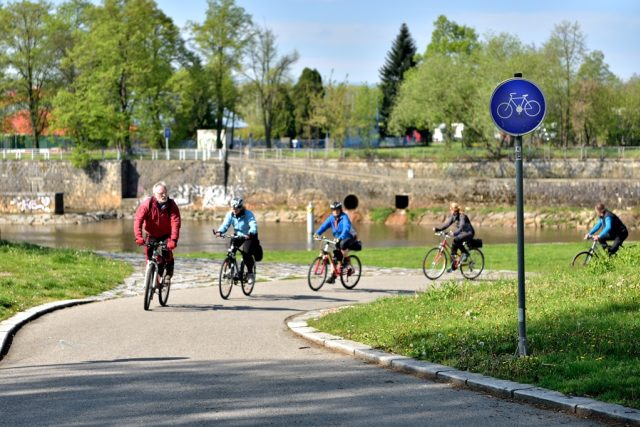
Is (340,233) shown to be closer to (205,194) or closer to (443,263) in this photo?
(443,263)

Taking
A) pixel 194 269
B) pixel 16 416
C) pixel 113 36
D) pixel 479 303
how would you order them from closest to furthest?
pixel 16 416 < pixel 479 303 < pixel 194 269 < pixel 113 36

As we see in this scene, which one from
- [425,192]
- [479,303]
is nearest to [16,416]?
[479,303]

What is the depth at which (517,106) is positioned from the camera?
9.91 metres

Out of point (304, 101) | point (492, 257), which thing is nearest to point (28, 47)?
point (304, 101)

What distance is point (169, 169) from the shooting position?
68625 millimetres

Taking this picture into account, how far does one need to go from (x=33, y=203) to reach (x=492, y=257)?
46.1m

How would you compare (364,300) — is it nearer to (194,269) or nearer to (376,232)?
(194,269)

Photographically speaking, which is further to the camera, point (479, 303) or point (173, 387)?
point (479, 303)

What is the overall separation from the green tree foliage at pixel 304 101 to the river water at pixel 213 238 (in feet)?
102

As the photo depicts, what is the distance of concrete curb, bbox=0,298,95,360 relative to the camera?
39.6 feet

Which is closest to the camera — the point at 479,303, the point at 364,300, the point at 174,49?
the point at 479,303

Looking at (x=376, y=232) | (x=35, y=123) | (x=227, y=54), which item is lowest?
(x=376, y=232)

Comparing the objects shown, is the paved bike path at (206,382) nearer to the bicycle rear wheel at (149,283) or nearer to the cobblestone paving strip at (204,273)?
the bicycle rear wheel at (149,283)

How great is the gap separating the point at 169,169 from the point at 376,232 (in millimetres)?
18964
